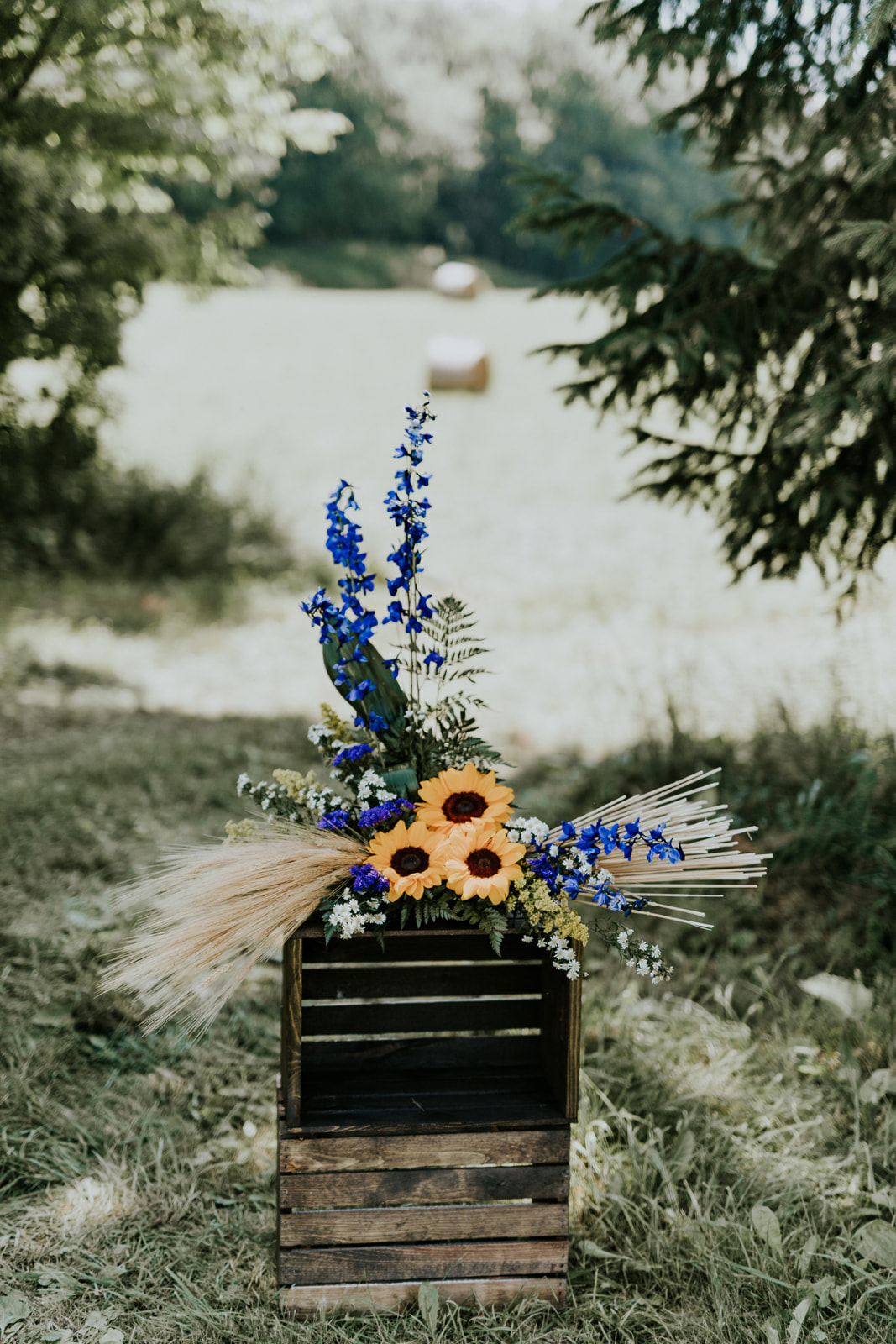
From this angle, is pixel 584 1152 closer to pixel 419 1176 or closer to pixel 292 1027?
pixel 419 1176

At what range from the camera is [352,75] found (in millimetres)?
32688

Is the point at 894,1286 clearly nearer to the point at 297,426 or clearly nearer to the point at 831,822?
the point at 831,822

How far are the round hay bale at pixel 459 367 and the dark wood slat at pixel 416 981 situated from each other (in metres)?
11.1

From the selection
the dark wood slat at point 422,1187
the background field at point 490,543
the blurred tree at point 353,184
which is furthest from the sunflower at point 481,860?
the blurred tree at point 353,184

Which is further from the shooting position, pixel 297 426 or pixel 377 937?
pixel 297 426

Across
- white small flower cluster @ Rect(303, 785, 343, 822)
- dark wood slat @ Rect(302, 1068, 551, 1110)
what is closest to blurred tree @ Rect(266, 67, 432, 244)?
white small flower cluster @ Rect(303, 785, 343, 822)

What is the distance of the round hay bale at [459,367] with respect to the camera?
12398mm

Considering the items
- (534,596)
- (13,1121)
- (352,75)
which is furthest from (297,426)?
(352,75)

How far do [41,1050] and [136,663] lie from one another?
3937mm

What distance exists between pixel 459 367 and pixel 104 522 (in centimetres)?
553

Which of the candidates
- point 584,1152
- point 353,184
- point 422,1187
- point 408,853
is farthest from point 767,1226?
point 353,184

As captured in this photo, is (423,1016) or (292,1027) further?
(423,1016)

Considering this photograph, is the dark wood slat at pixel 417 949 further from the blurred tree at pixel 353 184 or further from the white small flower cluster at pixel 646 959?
the blurred tree at pixel 353 184

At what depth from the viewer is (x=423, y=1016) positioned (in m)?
2.15
